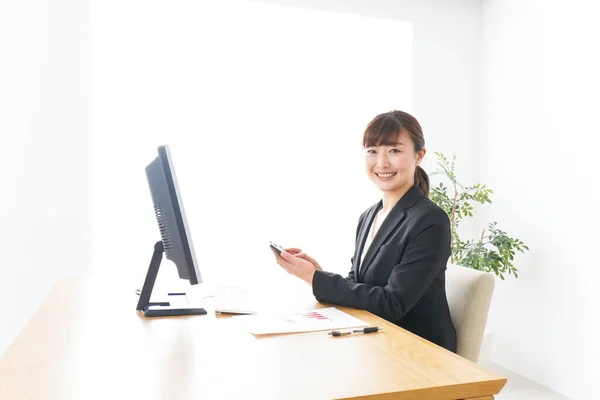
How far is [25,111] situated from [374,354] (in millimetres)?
2876

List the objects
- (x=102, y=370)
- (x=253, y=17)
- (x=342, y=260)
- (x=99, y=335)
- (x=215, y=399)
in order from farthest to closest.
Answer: (x=342, y=260)
(x=253, y=17)
(x=99, y=335)
(x=102, y=370)
(x=215, y=399)

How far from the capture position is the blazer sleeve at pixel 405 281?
1.77 metres

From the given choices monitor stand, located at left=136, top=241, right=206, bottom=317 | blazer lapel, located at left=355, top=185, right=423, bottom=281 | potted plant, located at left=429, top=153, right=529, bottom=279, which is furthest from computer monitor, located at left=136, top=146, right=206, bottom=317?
potted plant, located at left=429, top=153, right=529, bottom=279

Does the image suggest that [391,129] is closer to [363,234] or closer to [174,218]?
[363,234]

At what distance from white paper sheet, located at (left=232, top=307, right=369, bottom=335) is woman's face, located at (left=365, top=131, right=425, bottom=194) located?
1.83 feet

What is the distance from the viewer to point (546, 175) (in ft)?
12.0

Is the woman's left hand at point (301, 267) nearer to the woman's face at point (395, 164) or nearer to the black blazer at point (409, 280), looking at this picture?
the black blazer at point (409, 280)

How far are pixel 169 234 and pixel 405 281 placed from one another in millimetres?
738

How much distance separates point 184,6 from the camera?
3775 mm

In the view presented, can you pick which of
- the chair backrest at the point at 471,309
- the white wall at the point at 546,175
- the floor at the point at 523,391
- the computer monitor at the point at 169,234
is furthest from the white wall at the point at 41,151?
the white wall at the point at 546,175

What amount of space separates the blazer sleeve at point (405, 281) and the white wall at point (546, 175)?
1834 mm

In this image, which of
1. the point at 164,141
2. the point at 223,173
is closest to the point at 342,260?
the point at 223,173

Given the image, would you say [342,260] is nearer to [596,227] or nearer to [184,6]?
[596,227]

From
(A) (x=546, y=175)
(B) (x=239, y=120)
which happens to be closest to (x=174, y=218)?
(B) (x=239, y=120)
